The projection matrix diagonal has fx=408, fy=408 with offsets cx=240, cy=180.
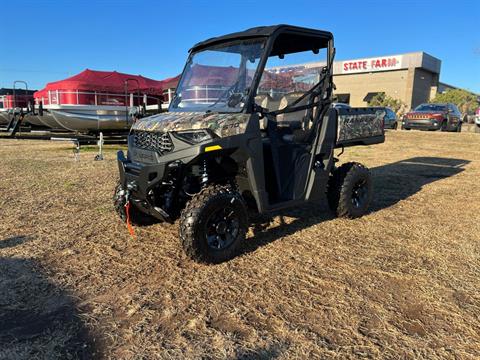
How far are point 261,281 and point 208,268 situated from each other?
1.71 ft

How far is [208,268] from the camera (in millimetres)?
3623

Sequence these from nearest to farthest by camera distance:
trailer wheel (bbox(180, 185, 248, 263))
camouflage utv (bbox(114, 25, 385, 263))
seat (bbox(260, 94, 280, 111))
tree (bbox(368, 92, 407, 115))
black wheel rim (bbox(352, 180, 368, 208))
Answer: trailer wheel (bbox(180, 185, 248, 263))
camouflage utv (bbox(114, 25, 385, 263))
seat (bbox(260, 94, 280, 111))
black wheel rim (bbox(352, 180, 368, 208))
tree (bbox(368, 92, 407, 115))

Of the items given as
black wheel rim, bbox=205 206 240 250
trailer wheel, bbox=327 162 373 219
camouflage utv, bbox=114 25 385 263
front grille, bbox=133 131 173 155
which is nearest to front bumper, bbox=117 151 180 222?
camouflage utv, bbox=114 25 385 263

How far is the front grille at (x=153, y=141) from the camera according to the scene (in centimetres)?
370

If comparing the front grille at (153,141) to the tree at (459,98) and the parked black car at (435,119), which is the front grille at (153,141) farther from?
the tree at (459,98)

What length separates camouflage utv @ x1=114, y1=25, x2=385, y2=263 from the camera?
3.61 metres

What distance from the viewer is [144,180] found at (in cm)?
Result: 362

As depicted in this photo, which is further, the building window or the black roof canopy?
the building window

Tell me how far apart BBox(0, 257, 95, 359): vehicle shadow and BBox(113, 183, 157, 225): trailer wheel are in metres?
1.07

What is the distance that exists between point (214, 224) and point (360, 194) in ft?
8.03

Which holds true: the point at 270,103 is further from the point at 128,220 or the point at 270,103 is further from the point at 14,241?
the point at 14,241

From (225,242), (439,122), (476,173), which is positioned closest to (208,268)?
(225,242)

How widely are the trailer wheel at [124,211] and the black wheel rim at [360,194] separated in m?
2.55

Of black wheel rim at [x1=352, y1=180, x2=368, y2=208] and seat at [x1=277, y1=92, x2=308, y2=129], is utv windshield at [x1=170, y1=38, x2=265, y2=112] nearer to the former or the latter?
seat at [x1=277, y1=92, x2=308, y2=129]
